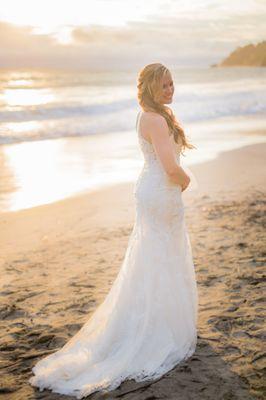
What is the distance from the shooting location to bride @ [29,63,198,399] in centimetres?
388

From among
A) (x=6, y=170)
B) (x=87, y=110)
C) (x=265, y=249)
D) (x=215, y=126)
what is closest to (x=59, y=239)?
(x=265, y=249)

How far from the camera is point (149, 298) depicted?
410 cm

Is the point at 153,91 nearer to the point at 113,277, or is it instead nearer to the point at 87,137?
the point at 113,277

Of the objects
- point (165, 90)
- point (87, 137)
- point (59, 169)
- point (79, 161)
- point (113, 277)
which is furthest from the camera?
point (87, 137)

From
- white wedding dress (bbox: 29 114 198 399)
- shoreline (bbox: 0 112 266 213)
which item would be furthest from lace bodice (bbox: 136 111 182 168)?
shoreline (bbox: 0 112 266 213)

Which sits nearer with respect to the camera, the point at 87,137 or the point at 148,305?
the point at 148,305

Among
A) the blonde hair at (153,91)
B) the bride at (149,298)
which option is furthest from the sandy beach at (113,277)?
the blonde hair at (153,91)

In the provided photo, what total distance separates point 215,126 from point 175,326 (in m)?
17.5

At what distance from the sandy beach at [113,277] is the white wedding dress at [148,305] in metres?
0.19

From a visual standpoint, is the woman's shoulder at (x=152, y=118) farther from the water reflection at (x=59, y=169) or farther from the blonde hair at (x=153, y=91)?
the water reflection at (x=59, y=169)

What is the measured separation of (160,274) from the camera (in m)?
4.12

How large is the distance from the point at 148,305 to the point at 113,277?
6.31 feet

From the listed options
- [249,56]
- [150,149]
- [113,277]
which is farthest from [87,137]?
[249,56]

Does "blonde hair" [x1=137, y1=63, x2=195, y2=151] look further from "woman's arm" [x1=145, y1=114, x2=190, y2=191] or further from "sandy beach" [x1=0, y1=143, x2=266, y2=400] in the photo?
"sandy beach" [x1=0, y1=143, x2=266, y2=400]
